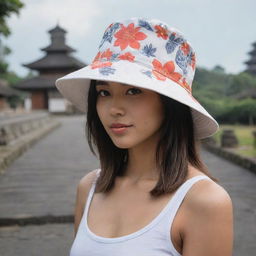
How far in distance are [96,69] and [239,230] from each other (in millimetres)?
3137

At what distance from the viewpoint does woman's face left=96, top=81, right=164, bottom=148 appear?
1.35m

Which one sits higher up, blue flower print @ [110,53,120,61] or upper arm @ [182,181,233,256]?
blue flower print @ [110,53,120,61]

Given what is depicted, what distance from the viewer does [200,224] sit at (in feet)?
3.97

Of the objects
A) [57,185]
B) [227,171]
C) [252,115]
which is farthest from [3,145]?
[252,115]

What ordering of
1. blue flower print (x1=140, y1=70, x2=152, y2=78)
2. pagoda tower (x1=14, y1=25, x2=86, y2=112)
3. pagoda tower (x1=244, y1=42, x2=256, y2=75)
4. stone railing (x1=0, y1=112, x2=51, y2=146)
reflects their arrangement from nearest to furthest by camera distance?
blue flower print (x1=140, y1=70, x2=152, y2=78) → stone railing (x1=0, y1=112, x2=51, y2=146) → pagoda tower (x1=14, y1=25, x2=86, y2=112) → pagoda tower (x1=244, y1=42, x2=256, y2=75)

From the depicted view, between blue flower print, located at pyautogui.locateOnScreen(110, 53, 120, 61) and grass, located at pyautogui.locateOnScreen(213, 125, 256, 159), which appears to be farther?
grass, located at pyautogui.locateOnScreen(213, 125, 256, 159)

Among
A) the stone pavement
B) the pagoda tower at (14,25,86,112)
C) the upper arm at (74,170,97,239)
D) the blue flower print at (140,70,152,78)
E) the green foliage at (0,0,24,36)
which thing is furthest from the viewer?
the pagoda tower at (14,25,86,112)

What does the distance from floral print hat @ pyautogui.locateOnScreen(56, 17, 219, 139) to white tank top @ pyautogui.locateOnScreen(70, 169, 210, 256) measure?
290 millimetres

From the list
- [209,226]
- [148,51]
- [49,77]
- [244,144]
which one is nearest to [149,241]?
[209,226]

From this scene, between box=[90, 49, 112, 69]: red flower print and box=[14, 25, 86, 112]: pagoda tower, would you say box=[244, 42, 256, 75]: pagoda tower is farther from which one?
box=[90, 49, 112, 69]: red flower print

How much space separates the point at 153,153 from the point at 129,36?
42 cm

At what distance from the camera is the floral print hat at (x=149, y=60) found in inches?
51.0

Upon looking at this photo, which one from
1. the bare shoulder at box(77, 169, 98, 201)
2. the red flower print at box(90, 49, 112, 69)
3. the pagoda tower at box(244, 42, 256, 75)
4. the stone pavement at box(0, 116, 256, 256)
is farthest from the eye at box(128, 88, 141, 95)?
the pagoda tower at box(244, 42, 256, 75)

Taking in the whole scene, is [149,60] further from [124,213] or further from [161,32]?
[124,213]
